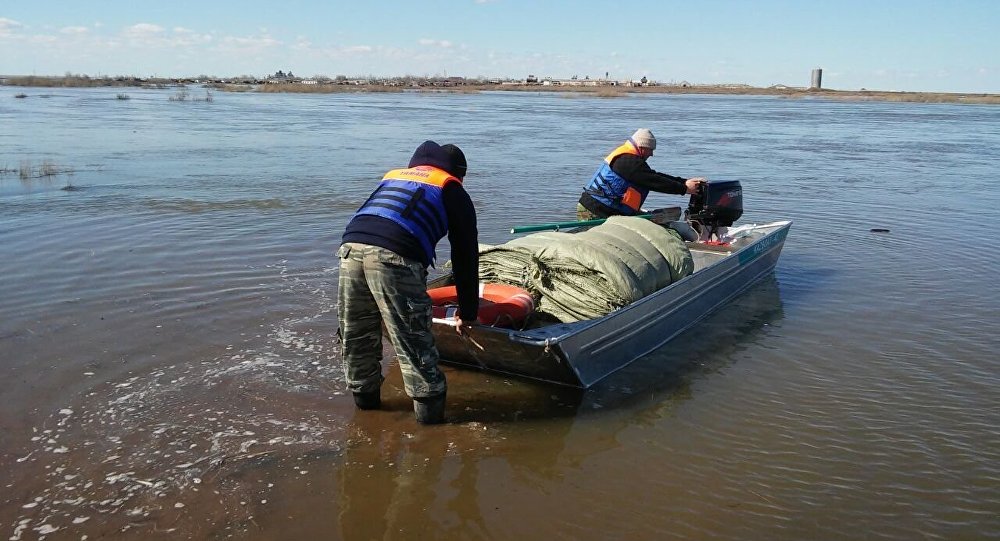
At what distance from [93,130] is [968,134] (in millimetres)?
37106

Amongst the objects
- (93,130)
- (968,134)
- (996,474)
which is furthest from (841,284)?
(968,134)

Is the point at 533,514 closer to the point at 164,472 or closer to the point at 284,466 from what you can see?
the point at 284,466

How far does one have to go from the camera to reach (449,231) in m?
5.03

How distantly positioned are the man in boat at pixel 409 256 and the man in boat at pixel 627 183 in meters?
3.59

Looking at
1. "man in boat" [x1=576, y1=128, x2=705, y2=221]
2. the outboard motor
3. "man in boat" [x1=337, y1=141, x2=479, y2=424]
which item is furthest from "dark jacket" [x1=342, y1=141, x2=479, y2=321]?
the outboard motor

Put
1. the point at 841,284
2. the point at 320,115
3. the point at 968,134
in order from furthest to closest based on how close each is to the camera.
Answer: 1. the point at 320,115
2. the point at 968,134
3. the point at 841,284

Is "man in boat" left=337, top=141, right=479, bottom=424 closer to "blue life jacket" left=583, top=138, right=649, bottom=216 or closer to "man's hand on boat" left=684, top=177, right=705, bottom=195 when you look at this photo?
"blue life jacket" left=583, top=138, right=649, bottom=216

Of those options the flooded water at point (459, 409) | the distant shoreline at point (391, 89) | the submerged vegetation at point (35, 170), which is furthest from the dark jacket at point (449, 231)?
the distant shoreline at point (391, 89)

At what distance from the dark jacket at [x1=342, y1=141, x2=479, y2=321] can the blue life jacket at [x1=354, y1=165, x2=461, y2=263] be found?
35 mm

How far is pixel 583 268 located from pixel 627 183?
2327 millimetres

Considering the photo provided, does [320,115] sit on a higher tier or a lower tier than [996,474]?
higher

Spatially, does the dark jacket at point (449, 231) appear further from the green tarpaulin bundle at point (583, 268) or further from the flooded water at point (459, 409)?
the green tarpaulin bundle at point (583, 268)

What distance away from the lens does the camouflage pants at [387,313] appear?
4863 mm

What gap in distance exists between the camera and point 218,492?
446 centimetres
